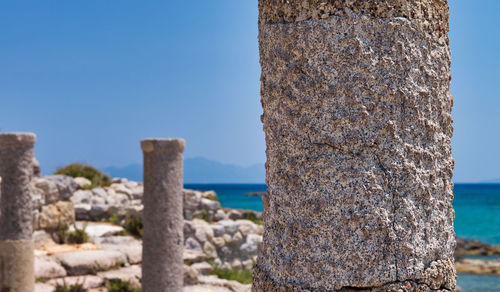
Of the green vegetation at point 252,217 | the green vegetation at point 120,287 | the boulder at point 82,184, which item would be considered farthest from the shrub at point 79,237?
the green vegetation at point 252,217

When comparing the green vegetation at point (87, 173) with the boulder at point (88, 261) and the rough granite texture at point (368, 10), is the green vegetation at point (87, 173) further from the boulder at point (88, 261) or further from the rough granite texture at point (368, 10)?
the rough granite texture at point (368, 10)

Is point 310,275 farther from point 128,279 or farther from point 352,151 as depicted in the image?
point 128,279

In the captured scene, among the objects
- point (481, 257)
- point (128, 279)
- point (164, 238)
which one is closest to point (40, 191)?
point (128, 279)

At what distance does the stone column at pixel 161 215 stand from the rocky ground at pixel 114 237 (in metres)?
1.73

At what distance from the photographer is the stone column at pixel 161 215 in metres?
6.57

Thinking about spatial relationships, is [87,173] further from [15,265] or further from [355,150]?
[355,150]

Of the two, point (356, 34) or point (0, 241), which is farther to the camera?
point (0, 241)

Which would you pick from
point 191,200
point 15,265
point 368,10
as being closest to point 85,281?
point 15,265

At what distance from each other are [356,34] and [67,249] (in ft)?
27.8

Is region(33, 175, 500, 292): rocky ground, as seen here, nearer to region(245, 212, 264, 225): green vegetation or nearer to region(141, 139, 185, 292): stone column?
region(245, 212, 264, 225): green vegetation

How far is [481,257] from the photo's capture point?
20.8 metres

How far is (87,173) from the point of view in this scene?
1416 centimetres

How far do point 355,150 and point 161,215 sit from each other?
210 inches

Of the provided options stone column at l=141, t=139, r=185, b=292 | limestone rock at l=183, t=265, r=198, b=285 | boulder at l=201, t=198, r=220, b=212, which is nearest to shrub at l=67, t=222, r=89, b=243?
limestone rock at l=183, t=265, r=198, b=285
